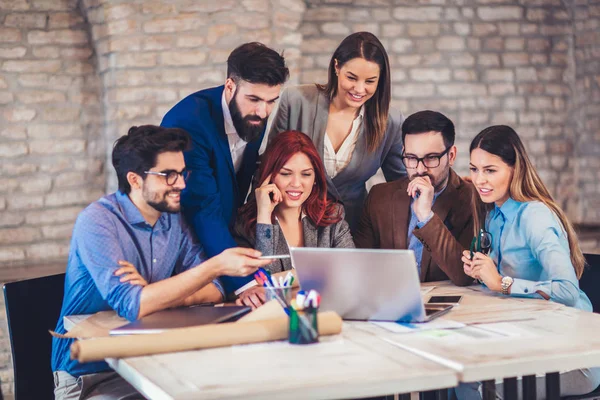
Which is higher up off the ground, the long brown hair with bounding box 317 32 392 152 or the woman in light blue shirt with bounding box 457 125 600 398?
the long brown hair with bounding box 317 32 392 152

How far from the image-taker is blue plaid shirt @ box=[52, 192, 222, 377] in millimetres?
2540

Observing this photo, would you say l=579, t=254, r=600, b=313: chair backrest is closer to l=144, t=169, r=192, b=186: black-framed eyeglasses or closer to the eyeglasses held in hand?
the eyeglasses held in hand

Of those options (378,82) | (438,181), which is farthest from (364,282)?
(378,82)

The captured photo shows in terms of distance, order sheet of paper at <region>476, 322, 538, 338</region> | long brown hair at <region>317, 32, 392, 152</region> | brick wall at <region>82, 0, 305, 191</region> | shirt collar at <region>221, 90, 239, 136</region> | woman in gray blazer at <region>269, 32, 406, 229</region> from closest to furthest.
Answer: sheet of paper at <region>476, 322, 538, 338</region>, shirt collar at <region>221, 90, 239, 136</region>, long brown hair at <region>317, 32, 392, 152</region>, woman in gray blazer at <region>269, 32, 406, 229</region>, brick wall at <region>82, 0, 305, 191</region>

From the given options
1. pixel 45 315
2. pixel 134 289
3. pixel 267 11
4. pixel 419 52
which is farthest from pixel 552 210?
pixel 419 52

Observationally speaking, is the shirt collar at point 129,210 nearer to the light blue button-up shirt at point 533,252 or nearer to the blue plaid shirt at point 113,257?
the blue plaid shirt at point 113,257

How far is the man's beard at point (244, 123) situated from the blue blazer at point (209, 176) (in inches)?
2.7

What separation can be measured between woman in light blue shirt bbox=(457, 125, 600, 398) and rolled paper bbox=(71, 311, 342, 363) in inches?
31.7

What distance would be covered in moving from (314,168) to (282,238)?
1.01 feet

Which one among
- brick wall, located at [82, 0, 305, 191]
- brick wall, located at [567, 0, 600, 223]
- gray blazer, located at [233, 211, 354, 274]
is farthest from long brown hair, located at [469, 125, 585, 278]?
brick wall, located at [567, 0, 600, 223]

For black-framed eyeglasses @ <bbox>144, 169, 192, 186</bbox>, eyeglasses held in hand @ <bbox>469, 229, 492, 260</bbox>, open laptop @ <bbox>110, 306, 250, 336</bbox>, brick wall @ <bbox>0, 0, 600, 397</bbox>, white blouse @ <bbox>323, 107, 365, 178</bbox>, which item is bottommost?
open laptop @ <bbox>110, 306, 250, 336</bbox>

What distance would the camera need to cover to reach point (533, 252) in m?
2.83

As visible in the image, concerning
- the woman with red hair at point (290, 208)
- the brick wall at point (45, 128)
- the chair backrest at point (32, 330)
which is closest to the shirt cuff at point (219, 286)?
the woman with red hair at point (290, 208)

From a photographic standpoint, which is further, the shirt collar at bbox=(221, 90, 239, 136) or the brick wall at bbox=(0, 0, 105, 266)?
the brick wall at bbox=(0, 0, 105, 266)
